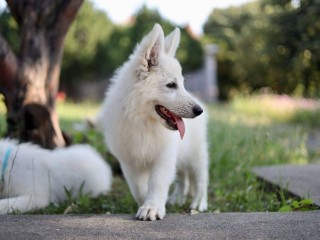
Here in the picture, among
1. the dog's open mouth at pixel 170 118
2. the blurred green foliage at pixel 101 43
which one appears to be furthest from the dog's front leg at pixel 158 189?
the blurred green foliage at pixel 101 43

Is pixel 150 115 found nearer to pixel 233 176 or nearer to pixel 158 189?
pixel 158 189

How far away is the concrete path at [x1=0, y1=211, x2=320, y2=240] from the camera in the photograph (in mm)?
2754

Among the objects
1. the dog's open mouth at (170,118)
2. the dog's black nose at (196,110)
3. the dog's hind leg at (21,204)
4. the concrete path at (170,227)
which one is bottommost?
the dog's hind leg at (21,204)

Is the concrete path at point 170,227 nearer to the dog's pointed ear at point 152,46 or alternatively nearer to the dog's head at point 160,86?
the dog's head at point 160,86

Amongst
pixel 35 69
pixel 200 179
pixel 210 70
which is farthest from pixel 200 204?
pixel 210 70

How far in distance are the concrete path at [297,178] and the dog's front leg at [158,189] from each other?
1166 mm

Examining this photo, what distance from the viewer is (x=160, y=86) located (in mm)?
3547

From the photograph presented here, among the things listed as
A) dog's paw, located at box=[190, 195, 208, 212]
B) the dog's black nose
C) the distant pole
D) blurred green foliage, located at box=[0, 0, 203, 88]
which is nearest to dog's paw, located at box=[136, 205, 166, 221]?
the dog's black nose

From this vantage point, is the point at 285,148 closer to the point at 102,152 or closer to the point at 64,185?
the point at 102,152

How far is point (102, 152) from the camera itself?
6438 mm

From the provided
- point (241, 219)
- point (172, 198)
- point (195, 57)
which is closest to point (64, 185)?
point (172, 198)

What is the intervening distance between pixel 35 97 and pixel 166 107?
2251mm

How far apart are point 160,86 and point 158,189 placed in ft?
→ 2.48

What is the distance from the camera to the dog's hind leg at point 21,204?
3.73 meters
